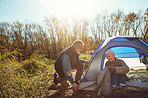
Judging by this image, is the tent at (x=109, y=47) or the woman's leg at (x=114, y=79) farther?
the tent at (x=109, y=47)

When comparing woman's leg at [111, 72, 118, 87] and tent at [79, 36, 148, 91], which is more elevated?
tent at [79, 36, 148, 91]

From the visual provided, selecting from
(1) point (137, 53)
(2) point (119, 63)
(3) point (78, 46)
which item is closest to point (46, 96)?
(3) point (78, 46)

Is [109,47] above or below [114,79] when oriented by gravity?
above

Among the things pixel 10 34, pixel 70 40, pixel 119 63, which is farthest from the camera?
pixel 70 40

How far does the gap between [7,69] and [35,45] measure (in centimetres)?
695

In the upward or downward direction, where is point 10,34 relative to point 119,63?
upward

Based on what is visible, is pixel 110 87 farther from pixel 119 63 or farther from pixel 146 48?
pixel 146 48

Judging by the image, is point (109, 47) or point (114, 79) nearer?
point (114, 79)

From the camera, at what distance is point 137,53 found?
387cm

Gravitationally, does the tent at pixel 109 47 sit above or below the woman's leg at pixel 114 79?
above

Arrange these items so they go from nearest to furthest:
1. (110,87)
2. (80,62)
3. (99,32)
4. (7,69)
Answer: (110,87)
(7,69)
(80,62)
(99,32)

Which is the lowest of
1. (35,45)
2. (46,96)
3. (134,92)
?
(46,96)

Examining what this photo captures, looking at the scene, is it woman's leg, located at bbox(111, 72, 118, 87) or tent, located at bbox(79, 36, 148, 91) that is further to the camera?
tent, located at bbox(79, 36, 148, 91)

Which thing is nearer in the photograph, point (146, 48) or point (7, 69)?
point (7, 69)
